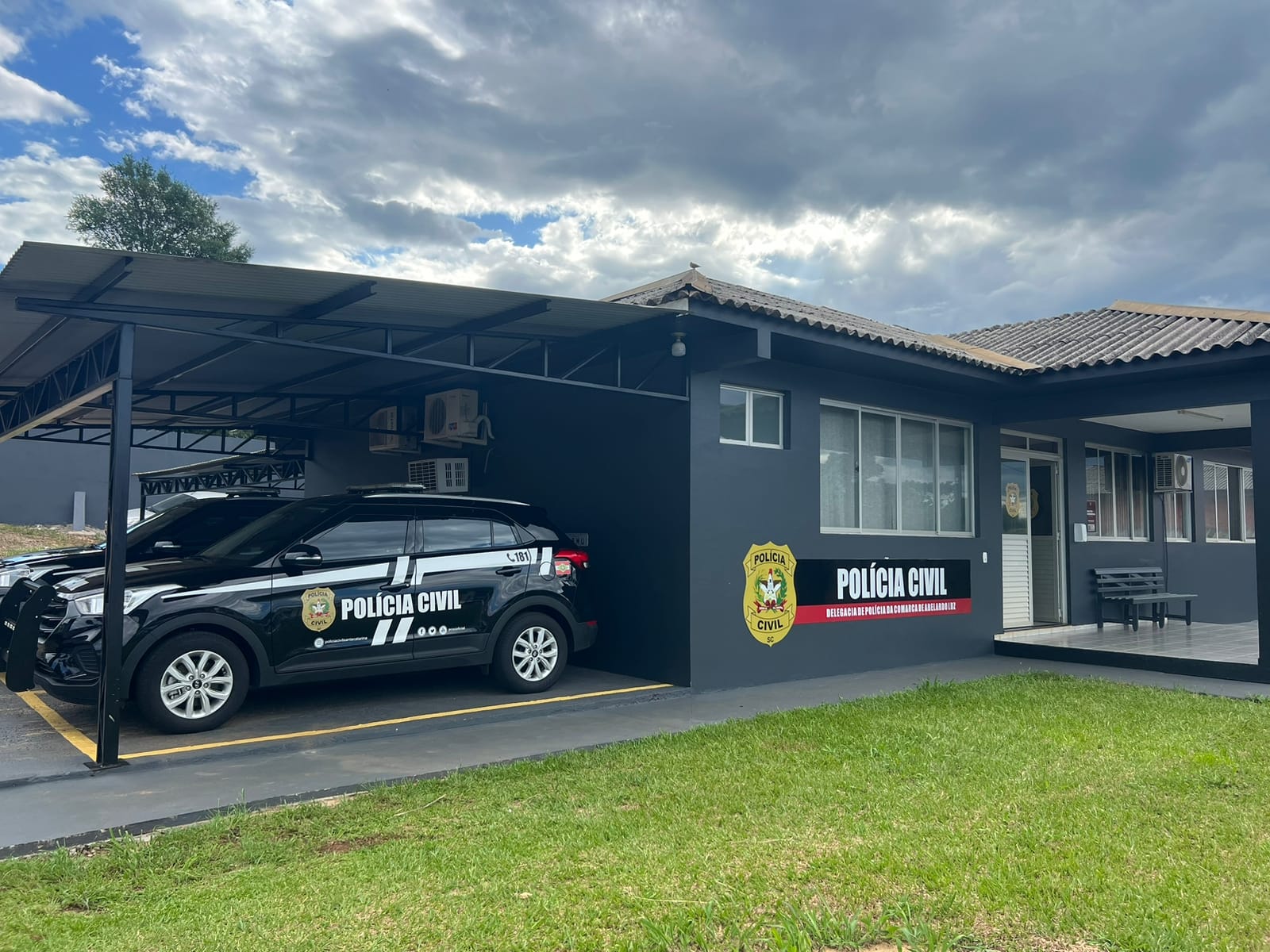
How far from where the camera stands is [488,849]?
4.32 meters

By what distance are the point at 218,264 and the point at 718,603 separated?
5.09 m

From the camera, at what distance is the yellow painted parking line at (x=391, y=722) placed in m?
6.27

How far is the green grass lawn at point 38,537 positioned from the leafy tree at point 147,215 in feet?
30.4

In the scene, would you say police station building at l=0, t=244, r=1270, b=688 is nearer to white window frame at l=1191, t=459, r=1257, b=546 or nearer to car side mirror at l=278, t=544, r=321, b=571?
car side mirror at l=278, t=544, r=321, b=571

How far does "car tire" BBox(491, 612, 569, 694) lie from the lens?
816 cm

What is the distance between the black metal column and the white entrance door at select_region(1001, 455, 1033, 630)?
979 centimetres

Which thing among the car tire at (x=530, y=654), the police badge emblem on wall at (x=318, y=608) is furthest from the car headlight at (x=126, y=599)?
the car tire at (x=530, y=654)

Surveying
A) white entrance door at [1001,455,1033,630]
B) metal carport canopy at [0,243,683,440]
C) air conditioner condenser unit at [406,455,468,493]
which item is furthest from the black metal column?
white entrance door at [1001,455,1033,630]

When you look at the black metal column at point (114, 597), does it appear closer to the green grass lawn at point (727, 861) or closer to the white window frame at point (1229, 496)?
the green grass lawn at point (727, 861)

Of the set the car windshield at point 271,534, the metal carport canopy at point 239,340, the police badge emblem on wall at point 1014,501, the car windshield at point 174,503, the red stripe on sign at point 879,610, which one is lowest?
the red stripe on sign at point 879,610

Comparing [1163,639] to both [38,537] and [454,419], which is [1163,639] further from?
[38,537]

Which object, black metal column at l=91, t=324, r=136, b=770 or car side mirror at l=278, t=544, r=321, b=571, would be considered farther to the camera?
car side mirror at l=278, t=544, r=321, b=571

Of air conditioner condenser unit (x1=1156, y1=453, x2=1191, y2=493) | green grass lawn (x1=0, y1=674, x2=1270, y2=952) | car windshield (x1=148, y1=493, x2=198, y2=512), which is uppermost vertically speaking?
air conditioner condenser unit (x1=1156, y1=453, x2=1191, y2=493)

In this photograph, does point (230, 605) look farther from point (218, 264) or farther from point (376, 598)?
point (218, 264)
